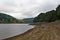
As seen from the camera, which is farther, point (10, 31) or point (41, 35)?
point (10, 31)

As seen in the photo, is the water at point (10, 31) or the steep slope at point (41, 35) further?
the water at point (10, 31)

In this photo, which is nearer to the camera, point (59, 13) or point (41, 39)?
point (41, 39)

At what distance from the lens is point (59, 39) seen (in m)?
19.0

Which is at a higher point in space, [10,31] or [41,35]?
[41,35]

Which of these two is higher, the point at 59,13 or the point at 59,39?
the point at 59,13

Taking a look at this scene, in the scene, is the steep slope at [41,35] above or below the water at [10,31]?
above

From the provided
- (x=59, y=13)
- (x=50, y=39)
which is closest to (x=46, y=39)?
(x=50, y=39)

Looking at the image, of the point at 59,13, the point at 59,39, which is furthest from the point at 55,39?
the point at 59,13

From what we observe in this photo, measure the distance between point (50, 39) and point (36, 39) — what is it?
169cm

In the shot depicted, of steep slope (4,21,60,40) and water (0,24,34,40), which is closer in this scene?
steep slope (4,21,60,40)

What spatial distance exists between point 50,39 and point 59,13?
216 feet

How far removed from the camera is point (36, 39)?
19.8 m

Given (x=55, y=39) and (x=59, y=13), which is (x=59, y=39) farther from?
Answer: (x=59, y=13)

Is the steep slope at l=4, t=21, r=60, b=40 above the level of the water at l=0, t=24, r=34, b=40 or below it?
above
